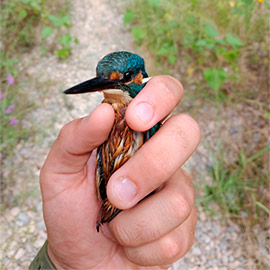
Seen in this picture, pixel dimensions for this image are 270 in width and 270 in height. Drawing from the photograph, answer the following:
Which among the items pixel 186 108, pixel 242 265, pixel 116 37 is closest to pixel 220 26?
pixel 186 108

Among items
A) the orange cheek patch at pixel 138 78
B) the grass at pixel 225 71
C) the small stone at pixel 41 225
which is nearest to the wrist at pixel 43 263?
the small stone at pixel 41 225

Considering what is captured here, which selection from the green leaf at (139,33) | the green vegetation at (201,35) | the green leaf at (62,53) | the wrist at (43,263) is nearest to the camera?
the wrist at (43,263)

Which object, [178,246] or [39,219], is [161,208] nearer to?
[178,246]

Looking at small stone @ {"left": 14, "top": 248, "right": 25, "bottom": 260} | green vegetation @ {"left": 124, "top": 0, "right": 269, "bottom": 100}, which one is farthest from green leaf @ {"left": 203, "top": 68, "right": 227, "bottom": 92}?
small stone @ {"left": 14, "top": 248, "right": 25, "bottom": 260}

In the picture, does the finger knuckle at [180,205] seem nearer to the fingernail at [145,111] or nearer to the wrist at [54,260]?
the fingernail at [145,111]

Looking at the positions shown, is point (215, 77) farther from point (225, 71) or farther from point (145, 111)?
point (145, 111)

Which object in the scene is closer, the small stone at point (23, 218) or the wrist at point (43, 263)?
the wrist at point (43, 263)

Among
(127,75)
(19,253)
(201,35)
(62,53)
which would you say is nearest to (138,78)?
(127,75)

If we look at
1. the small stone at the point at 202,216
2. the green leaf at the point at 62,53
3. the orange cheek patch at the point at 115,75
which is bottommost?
the small stone at the point at 202,216
